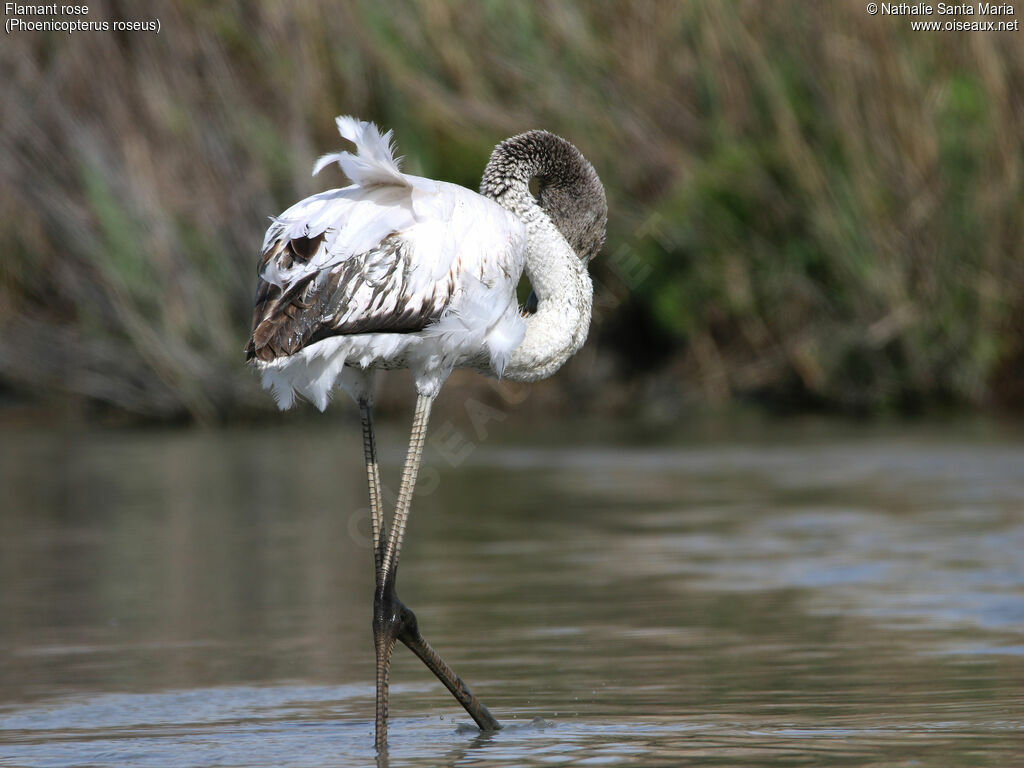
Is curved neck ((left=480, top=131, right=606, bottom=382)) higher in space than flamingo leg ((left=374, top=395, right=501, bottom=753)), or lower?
higher

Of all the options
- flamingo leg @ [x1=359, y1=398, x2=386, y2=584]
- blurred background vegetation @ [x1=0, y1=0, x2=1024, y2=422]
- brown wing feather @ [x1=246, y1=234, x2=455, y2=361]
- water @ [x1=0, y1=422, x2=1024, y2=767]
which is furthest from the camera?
blurred background vegetation @ [x1=0, y1=0, x2=1024, y2=422]

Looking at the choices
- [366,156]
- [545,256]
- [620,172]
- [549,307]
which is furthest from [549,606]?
[620,172]

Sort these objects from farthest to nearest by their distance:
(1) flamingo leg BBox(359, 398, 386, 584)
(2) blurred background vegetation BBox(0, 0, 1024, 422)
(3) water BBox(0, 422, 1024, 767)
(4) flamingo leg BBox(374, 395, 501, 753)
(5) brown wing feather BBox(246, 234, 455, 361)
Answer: (2) blurred background vegetation BBox(0, 0, 1024, 422)
(1) flamingo leg BBox(359, 398, 386, 584)
(4) flamingo leg BBox(374, 395, 501, 753)
(5) brown wing feather BBox(246, 234, 455, 361)
(3) water BBox(0, 422, 1024, 767)

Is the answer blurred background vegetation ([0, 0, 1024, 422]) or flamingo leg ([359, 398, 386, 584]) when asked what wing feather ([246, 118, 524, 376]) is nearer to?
flamingo leg ([359, 398, 386, 584])

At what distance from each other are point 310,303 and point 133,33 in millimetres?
12000

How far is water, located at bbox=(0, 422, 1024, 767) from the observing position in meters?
5.49

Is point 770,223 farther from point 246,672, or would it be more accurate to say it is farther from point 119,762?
point 119,762

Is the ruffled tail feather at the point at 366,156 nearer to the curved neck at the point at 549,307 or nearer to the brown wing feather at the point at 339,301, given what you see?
the brown wing feather at the point at 339,301

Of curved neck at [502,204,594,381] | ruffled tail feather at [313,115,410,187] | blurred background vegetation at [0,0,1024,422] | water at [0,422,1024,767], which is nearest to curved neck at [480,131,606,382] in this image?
curved neck at [502,204,594,381]

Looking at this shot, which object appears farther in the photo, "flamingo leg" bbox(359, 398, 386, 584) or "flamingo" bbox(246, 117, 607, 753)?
"flamingo leg" bbox(359, 398, 386, 584)

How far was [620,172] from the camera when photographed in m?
16.3

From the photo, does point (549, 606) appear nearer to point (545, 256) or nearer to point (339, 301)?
point (545, 256)

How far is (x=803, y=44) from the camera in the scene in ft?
50.0

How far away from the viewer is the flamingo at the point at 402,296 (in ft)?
18.6
